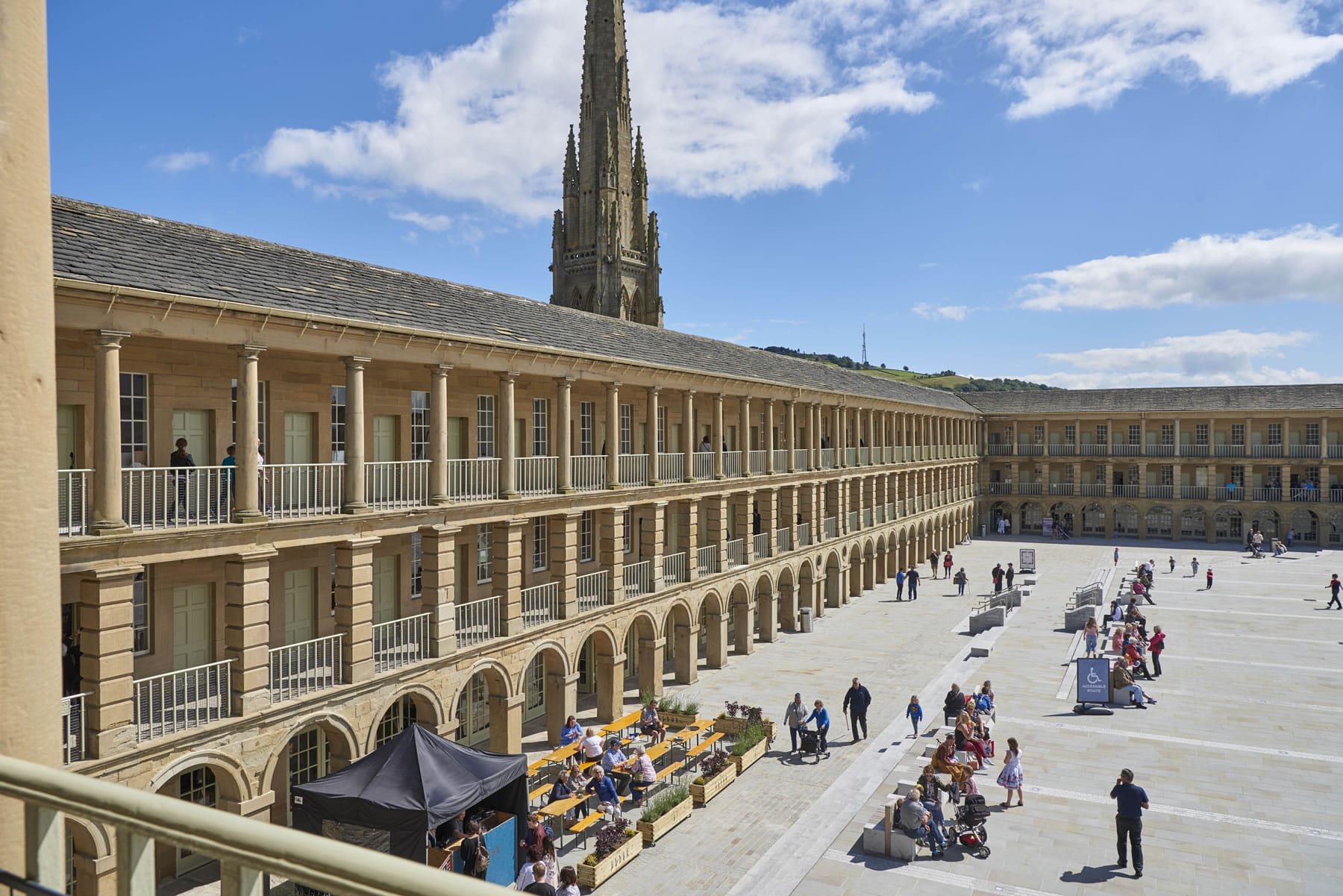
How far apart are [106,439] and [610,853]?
33.8ft

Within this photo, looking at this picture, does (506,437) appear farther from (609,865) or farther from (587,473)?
(609,865)

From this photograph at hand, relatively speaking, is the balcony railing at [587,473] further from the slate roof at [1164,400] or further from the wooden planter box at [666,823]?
the slate roof at [1164,400]

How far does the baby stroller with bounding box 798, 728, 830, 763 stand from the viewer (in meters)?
20.7

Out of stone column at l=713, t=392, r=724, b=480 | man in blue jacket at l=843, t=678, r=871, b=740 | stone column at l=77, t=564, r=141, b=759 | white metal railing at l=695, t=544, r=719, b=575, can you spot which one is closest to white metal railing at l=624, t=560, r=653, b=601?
white metal railing at l=695, t=544, r=719, b=575

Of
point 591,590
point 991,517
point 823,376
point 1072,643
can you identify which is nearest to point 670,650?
point 591,590

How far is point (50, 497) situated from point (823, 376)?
4129 cm

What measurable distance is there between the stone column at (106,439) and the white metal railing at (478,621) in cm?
769

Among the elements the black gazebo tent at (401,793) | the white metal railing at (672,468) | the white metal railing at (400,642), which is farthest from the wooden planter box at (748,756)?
the white metal railing at (672,468)

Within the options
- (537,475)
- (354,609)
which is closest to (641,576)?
(537,475)

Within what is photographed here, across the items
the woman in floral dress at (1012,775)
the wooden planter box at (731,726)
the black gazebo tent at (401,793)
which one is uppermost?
the black gazebo tent at (401,793)

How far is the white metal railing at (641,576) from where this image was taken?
25.2m

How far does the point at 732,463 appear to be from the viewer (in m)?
31.8

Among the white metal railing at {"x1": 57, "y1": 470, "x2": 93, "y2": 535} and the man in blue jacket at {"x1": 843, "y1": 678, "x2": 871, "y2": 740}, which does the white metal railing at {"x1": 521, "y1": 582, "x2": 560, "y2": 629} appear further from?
the white metal railing at {"x1": 57, "y1": 470, "x2": 93, "y2": 535}

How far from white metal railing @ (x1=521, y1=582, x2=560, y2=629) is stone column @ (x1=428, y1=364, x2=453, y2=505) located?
426 cm
